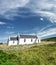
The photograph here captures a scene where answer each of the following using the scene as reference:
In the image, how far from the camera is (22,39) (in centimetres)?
11175

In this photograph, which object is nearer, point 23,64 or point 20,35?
point 23,64

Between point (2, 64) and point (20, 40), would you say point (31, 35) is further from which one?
point (2, 64)

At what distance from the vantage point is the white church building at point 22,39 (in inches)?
4391

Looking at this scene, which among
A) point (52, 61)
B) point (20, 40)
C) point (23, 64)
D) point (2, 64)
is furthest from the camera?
point (20, 40)

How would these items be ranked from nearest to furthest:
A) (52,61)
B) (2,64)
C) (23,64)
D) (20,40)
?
(2,64) < (23,64) < (52,61) < (20,40)

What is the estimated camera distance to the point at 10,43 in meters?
113

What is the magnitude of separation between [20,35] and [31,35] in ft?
25.1

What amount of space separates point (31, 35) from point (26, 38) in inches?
190

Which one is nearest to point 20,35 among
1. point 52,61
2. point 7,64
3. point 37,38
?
point 37,38

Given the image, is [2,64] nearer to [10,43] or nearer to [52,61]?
[52,61]

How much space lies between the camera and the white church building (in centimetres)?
11153

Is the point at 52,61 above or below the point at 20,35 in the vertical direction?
below

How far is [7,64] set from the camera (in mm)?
20938

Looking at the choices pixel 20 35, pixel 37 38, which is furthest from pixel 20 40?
pixel 37 38
